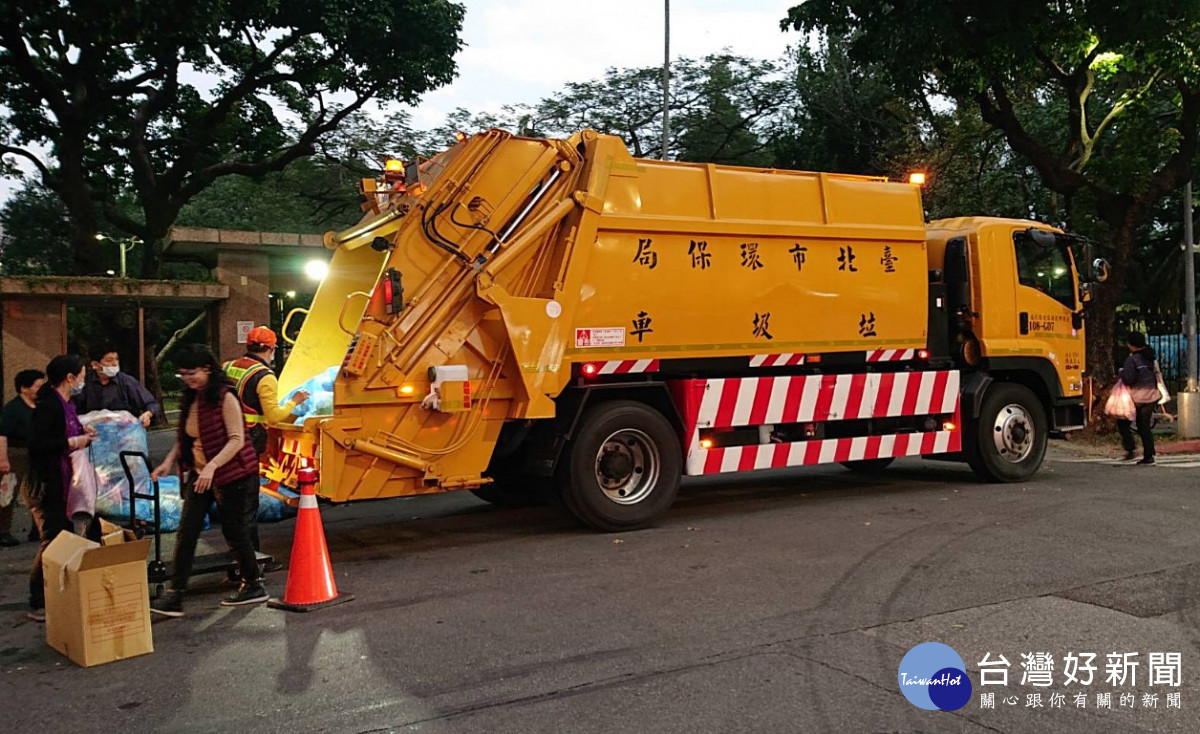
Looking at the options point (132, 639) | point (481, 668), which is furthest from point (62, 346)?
point (481, 668)

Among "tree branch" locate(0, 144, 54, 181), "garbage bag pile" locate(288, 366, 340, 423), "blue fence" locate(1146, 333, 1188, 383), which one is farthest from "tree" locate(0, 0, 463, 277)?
"blue fence" locate(1146, 333, 1188, 383)

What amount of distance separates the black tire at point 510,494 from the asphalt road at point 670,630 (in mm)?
586

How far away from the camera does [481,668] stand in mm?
4352

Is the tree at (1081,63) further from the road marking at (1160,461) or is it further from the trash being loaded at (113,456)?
the trash being loaded at (113,456)

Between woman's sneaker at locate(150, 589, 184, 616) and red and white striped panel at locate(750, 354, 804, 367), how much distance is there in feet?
16.1

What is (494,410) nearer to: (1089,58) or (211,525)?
(211,525)

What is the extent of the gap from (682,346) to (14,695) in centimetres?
519

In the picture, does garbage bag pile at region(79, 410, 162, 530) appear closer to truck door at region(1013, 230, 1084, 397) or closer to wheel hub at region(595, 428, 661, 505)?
wheel hub at region(595, 428, 661, 505)

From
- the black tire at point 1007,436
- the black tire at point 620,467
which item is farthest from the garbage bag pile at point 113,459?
the black tire at point 1007,436

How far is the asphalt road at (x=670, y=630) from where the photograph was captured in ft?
12.5

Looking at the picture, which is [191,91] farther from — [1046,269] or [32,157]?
[1046,269]

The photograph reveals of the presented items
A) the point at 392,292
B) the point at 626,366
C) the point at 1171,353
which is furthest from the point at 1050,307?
the point at 1171,353

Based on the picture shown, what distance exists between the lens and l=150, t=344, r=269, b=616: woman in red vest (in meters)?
5.49

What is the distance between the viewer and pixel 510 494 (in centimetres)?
882
